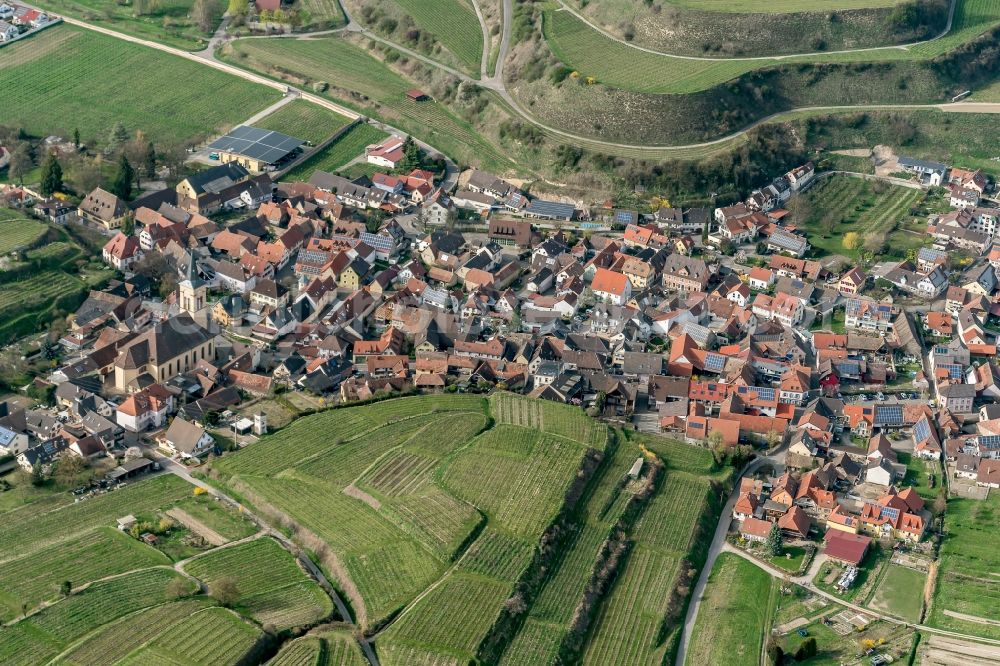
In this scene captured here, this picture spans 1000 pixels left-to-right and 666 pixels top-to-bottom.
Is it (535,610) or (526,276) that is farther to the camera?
(526,276)

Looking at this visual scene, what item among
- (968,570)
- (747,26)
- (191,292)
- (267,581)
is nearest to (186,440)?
(267,581)

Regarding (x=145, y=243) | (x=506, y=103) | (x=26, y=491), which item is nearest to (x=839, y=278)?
A: (x=506, y=103)

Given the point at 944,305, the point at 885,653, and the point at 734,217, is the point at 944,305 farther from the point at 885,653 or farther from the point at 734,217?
the point at 885,653

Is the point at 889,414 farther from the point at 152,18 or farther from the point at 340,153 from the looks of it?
the point at 152,18

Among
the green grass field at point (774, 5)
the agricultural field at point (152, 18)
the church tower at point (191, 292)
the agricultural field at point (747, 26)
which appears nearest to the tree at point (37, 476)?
the church tower at point (191, 292)

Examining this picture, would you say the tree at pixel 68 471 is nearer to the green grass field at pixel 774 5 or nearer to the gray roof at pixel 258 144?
the gray roof at pixel 258 144
